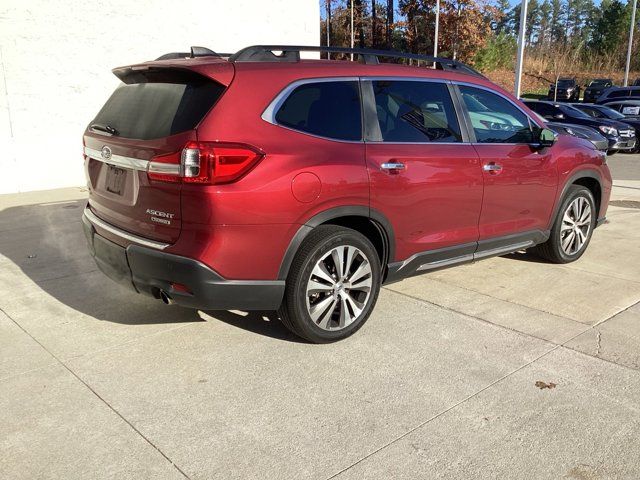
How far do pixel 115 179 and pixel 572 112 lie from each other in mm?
15702

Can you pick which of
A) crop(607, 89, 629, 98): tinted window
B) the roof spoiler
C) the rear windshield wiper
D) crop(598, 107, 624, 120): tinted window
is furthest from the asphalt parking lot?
crop(607, 89, 629, 98): tinted window

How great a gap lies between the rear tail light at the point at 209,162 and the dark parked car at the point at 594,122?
47.7ft

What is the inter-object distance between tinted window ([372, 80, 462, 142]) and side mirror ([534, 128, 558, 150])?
1.01 m

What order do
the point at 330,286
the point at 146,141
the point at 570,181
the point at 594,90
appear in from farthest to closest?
1. the point at 594,90
2. the point at 570,181
3. the point at 330,286
4. the point at 146,141

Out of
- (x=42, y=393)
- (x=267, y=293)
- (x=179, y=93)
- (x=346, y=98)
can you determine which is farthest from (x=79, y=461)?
(x=346, y=98)

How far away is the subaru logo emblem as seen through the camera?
3926 millimetres

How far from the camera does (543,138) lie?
17.1ft

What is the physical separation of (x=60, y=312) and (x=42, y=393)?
1369 mm

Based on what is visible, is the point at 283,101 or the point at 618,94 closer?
the point at 283,101

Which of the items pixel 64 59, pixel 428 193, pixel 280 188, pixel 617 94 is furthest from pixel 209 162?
pixel 617 94

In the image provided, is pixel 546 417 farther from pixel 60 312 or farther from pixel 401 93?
pixel 60 312

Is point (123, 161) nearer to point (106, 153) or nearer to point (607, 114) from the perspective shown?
point (106, 153)

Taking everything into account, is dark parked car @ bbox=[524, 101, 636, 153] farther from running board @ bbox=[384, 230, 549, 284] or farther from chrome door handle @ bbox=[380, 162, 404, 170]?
chrome door handle @ bbox=[380, 162, 404, 170]

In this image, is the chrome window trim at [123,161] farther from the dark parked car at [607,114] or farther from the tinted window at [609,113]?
the tinted window at [609,113]
